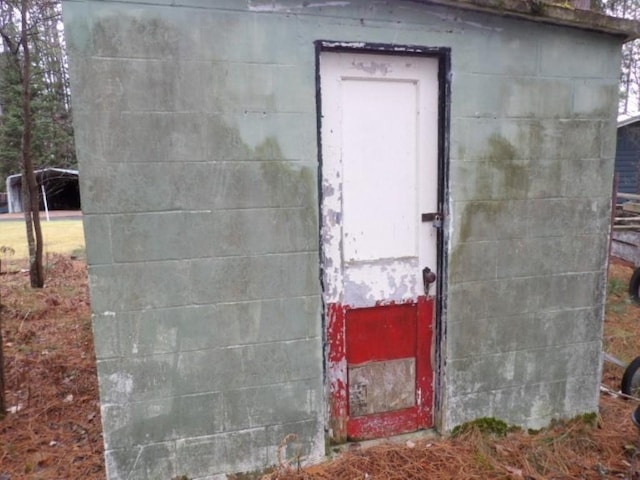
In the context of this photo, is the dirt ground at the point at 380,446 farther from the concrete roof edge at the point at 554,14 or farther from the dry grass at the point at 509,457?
the concrete roof edge at the point at 554,14

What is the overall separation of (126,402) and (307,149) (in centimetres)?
172

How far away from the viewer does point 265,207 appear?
2660mm

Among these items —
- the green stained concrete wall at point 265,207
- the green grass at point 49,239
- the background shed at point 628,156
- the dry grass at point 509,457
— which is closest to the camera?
the green stained concrete wall at point 265,207

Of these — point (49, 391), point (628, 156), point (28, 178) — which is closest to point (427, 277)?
point (49, 391)

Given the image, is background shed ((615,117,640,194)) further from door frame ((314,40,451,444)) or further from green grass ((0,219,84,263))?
green grass ((0,219,84,263))

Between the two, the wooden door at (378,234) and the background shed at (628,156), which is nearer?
the wooden door at (378,234)

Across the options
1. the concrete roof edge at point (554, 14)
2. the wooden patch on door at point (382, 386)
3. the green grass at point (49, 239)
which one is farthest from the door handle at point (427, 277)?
the green grass at point (49, 239)

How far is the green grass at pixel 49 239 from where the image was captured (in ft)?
39.3

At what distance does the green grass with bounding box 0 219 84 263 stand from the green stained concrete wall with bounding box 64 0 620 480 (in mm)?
8692

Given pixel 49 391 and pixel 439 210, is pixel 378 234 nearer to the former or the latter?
pixel 439 210

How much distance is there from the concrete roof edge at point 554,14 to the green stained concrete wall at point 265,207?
75 millimetres

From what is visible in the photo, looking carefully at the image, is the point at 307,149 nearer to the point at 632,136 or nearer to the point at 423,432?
the point at 423,432

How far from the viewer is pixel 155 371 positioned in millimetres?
2609

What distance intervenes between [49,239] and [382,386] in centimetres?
1435
